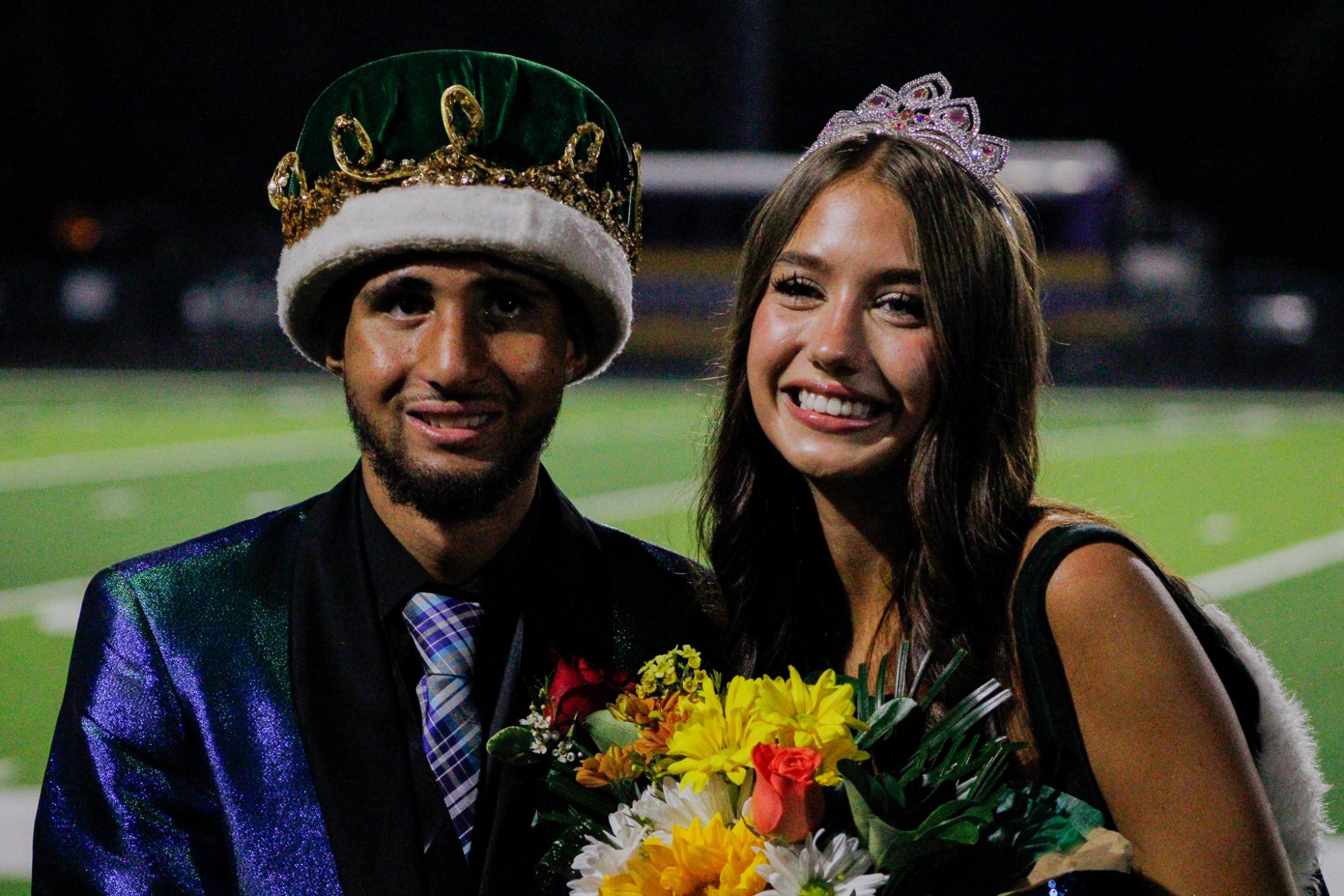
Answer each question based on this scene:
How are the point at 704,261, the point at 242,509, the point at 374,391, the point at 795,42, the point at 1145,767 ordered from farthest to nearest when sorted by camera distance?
the point at 795,42
the point at 704,261
the point at 242,509
the point at 374,391
the point at 1145,767

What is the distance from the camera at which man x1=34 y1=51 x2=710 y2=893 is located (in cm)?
250

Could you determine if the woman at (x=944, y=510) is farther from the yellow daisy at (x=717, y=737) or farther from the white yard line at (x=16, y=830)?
the white yard line at (x=16, y=830)

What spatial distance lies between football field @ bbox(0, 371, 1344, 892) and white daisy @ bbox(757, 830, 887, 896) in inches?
63.2

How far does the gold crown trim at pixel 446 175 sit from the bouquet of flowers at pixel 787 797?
33.2 inches

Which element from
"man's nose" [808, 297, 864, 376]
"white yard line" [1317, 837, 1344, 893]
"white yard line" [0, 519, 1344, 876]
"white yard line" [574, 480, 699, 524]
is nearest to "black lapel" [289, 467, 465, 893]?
"man's nose" [808, 297, 864, 376]

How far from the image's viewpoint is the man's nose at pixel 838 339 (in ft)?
9.08

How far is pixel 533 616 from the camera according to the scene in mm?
2811

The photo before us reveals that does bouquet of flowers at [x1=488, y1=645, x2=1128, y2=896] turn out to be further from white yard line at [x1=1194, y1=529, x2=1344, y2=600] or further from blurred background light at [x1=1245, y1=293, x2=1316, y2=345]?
blurred background light at [x1=1245, y1=293, x2=1316, y2=345]

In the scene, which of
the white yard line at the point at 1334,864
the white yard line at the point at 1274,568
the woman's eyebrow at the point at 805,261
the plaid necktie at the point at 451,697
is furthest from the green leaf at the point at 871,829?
the white yard line at the point at 1274,568

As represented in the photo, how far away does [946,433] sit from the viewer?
9.43 ft

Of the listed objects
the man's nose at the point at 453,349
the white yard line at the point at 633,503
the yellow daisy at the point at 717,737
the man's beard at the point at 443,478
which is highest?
the man's nose at the point at 453,349

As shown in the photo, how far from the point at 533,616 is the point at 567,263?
61cm

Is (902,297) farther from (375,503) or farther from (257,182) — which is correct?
(257,182)

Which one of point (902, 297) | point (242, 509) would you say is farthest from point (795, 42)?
point (902, 297)
